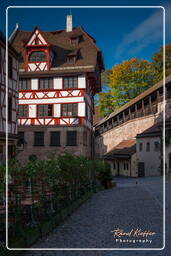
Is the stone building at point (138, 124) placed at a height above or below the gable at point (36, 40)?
below

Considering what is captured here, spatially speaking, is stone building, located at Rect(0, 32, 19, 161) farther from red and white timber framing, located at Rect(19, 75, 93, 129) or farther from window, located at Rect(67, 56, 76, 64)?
window, located at Rect(67, 56, 76, 64)

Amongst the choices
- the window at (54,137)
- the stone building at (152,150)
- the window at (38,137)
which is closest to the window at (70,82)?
the window at (54,137)

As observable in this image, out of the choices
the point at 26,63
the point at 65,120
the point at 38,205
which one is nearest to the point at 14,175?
the point at 38,205

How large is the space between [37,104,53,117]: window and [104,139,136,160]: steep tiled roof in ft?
39.7

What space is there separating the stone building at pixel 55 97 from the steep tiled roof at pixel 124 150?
953 centimetres

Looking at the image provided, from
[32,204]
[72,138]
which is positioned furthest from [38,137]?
[32,204]

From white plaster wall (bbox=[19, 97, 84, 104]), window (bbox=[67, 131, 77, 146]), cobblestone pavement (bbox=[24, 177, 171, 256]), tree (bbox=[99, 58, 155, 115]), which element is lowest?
cobblestone pavement (bbox=[24, 177, 171, 256])

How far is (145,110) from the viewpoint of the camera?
1339 inches

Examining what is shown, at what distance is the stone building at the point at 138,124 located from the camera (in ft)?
99.6

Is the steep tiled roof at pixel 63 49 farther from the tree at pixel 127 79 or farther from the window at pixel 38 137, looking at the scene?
the tree at pixel 127 79

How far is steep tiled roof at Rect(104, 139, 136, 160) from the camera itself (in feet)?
110

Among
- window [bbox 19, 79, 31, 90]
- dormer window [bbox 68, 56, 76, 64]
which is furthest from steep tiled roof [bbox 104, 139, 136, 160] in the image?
window [bbox 19, 79, 31, 90]

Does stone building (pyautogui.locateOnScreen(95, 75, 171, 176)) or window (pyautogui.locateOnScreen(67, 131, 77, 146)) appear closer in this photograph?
window (pyautogui.locateOnScreen(67, 131, 77, 146))

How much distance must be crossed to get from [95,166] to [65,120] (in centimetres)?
791
